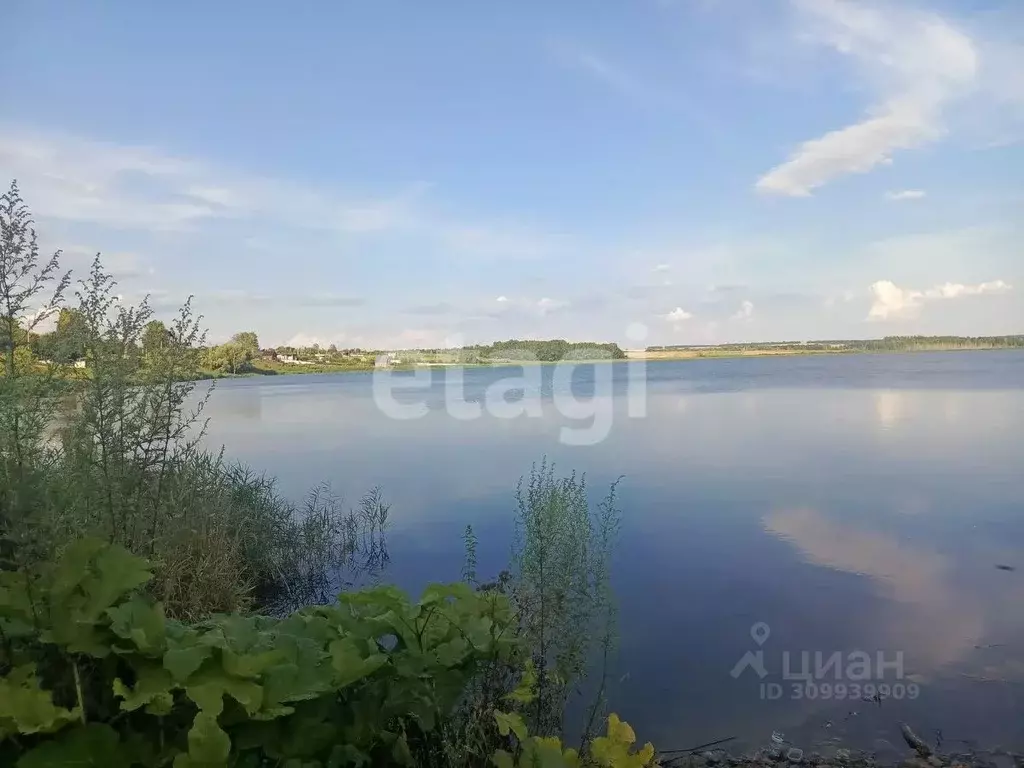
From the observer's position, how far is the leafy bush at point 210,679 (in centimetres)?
194

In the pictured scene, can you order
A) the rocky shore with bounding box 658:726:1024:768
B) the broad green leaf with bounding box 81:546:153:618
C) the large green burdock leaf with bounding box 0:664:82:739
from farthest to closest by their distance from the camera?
1. the rocky shore with bounding box 658:726:1024:768
2. the broad green leaf with bounding box 81:546:153:618
3. the large green burdock leaf with bounding box 0:664:82:739

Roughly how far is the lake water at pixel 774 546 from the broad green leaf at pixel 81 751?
4629mm

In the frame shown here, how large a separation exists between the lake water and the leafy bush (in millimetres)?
3852

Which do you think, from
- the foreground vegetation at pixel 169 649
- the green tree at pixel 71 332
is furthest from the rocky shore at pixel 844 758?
the green tree at pixel 71 332

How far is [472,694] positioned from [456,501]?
36.9 ft

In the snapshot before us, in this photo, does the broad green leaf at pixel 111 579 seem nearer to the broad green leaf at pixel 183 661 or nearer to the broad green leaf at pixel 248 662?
the broad green leaf at pixel 183 661

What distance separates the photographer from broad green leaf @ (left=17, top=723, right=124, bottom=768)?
1.88 m

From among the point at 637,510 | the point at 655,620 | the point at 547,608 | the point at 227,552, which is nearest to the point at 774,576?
the point at 655,620

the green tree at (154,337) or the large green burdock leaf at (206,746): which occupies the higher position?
the green tree at (154,337)

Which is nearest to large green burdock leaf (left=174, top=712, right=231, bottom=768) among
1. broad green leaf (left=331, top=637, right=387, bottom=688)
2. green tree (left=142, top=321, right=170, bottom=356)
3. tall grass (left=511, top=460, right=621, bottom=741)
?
broad green leaf (left=331, top=637, right=387, bottom=688)

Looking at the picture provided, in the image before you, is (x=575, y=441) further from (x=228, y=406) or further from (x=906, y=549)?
(x=228, y=406)

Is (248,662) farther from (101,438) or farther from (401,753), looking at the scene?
(101,438)

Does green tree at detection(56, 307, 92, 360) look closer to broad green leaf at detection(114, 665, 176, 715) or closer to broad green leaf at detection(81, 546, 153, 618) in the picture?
broad green leaf at detection(81, 546, 153, 618)

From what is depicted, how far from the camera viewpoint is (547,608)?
4137 millimetres
